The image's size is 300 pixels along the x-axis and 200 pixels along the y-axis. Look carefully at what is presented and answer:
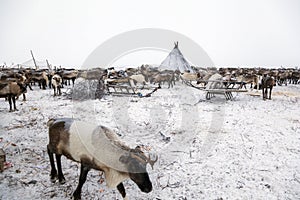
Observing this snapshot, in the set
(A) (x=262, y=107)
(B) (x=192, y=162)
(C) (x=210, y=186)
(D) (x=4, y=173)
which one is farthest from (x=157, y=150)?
A: (A) (x=262, y=107)

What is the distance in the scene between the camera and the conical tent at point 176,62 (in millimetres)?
31312

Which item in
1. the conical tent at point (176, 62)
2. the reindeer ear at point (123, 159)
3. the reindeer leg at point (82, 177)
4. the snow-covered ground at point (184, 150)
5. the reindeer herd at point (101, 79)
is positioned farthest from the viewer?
the conical tent at point (176, 62)

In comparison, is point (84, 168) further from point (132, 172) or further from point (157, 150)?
point (157, 150)

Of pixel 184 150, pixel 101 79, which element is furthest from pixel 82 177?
pixel 101 79

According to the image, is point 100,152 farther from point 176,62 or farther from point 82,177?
point 176,62

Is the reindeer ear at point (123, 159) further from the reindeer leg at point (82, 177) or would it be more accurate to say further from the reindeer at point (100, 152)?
the reindeer leg at point (82, 177)

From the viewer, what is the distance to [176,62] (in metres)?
31.7

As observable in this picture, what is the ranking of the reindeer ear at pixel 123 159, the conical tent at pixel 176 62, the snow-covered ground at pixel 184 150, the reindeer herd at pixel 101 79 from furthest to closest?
the conical tent at pixel 176 62 → the reindeer herd at pixel 101 79 → the snow-covered ground at pixel 184 150 → the reindeer ear at pixel 123 159

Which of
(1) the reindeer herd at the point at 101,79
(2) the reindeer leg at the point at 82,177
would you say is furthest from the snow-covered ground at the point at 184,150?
(1) the reindeer herd at the point at 101,79

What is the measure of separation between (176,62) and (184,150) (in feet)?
87.3

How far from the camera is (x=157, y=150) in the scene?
6250 mm

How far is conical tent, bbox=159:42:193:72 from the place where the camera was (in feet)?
103

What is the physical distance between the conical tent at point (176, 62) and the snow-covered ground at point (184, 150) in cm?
2042

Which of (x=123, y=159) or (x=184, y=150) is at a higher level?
(x=123, y=159)
